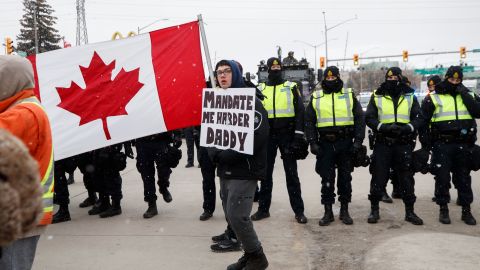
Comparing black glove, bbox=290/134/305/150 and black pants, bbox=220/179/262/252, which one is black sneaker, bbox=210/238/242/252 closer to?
black pants, bbox=220/179/262/252

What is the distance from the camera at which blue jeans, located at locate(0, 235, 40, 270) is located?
2490mm

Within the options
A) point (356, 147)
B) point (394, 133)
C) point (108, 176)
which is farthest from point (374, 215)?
point (108, 176)

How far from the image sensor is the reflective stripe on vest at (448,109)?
234 inches

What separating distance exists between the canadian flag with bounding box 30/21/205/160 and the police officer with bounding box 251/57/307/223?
1084mm

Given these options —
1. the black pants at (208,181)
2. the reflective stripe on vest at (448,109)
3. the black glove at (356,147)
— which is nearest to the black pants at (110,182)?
the black pants at (208,181)

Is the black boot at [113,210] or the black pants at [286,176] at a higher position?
the black pants at [286,176]

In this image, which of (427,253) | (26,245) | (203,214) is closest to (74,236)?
(203,214)

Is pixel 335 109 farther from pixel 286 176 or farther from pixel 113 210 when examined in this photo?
pixel 113 210

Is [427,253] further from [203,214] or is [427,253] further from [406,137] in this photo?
[203,214]

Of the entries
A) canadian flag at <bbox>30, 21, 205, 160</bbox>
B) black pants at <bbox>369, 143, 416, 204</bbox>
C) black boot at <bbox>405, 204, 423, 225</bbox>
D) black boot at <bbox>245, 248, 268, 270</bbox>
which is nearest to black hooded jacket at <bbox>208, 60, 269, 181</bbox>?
black boot at <bbox>245, 248, 268, 270</bbox>

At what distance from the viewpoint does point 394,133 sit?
19.6 ft

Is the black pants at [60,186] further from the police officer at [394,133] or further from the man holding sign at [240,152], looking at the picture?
the police officer at [394,133]

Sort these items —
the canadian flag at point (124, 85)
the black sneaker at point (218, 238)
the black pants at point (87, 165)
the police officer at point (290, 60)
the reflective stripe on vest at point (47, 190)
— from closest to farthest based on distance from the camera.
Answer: the reflective stripe on vest at point (47, 190) < the black sneaker at point (218, 238) < the canadian flag at point (124, 85) < the black pants at point (87, 165) < the police officer at point (290, 60)

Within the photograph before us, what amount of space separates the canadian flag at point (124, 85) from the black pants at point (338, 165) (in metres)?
1.72
